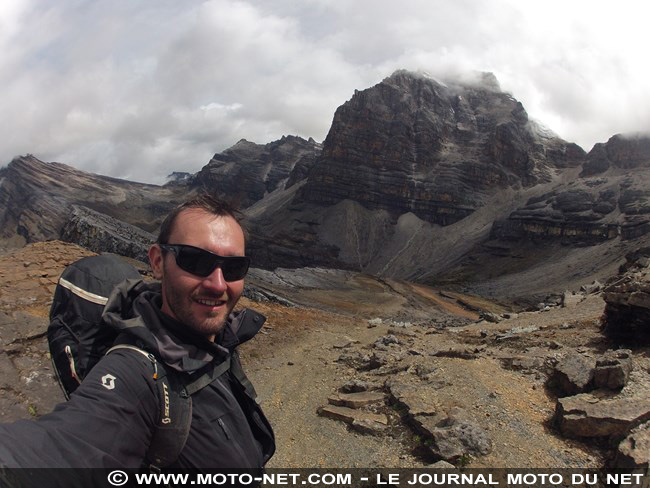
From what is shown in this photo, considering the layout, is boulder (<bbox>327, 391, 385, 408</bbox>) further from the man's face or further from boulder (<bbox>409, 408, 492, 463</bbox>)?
the man's face

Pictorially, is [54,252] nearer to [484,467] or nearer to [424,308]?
[484,467]

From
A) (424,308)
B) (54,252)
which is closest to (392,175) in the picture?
(424,308)

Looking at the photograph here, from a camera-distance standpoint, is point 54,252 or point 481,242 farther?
point 481,242

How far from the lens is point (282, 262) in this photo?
11231 centimetres

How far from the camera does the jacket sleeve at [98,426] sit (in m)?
2.00

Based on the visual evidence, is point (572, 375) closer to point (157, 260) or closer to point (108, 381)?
point (157, 260)

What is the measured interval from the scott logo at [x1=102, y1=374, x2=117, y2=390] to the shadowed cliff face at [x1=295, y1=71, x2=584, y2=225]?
137 m

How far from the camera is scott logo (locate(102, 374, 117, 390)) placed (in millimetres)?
2322

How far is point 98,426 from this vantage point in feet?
7.22

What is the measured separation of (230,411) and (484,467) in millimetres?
5458

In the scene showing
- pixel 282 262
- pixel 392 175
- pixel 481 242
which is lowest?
pixel 282 262

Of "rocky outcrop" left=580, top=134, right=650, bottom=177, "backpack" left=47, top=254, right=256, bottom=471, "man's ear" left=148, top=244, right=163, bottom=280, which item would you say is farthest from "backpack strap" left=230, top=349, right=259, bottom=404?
"rocky outcrop" left=580, top=134, right=650, bottom=177

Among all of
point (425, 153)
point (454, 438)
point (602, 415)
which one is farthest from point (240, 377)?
point (425, 153)

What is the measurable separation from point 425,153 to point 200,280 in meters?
154
